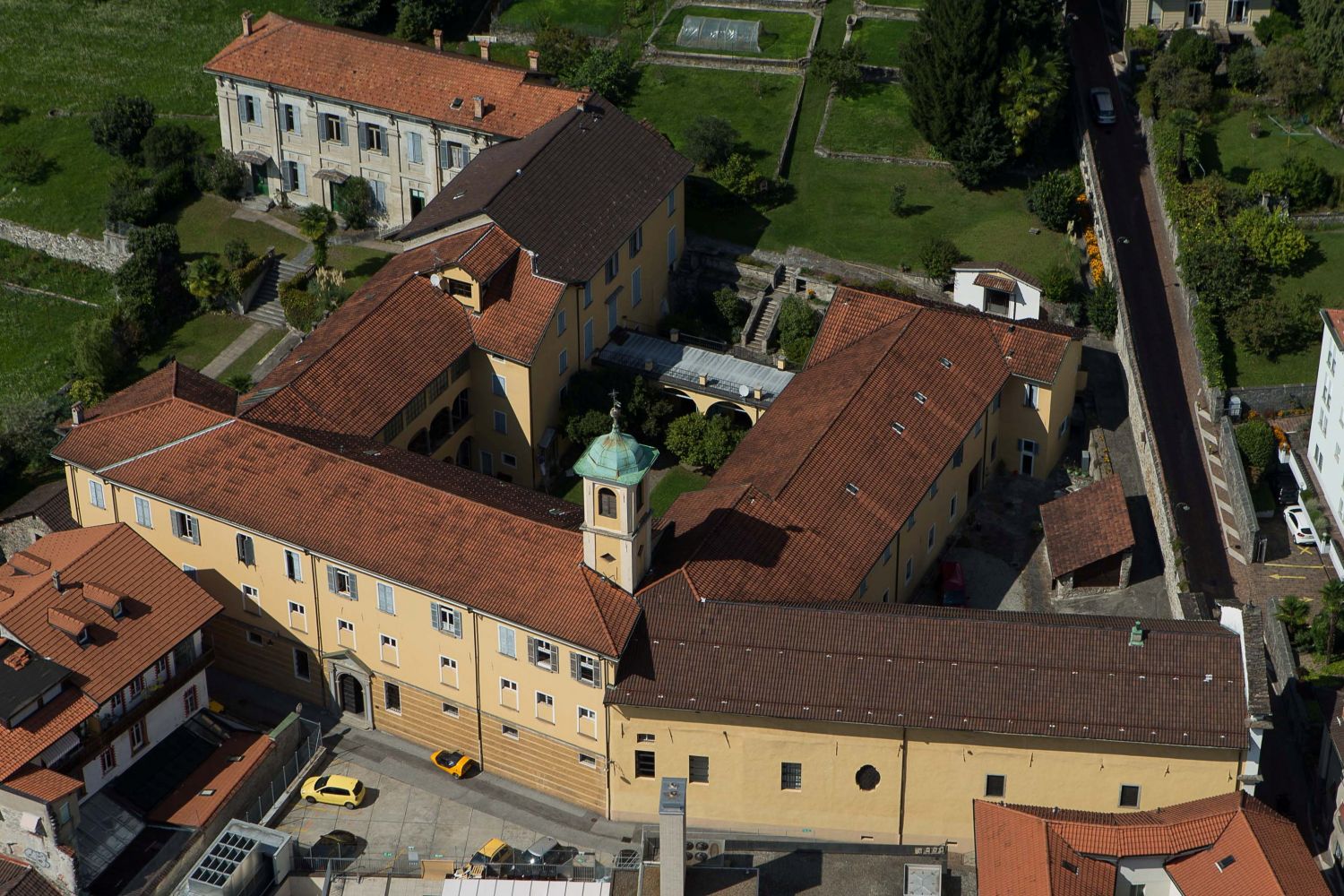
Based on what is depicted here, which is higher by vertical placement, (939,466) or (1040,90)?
(1040,90)

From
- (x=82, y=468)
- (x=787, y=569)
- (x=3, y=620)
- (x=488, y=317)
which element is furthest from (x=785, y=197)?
(x=3, y=620)

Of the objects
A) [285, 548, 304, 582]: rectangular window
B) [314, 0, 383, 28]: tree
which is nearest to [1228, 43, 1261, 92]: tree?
[314, 0, 383, 28]: tree

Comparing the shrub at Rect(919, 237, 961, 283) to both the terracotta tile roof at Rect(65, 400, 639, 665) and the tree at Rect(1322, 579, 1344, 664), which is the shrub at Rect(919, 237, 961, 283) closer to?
the tree at Rect(1322, 579, 1344, 664)

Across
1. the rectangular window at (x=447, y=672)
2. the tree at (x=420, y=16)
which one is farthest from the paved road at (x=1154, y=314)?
the tree at (x=420, y=16)

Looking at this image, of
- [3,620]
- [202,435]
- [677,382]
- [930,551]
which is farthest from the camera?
[677,382]

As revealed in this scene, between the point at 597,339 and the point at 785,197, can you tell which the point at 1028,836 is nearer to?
the point at 597,339
